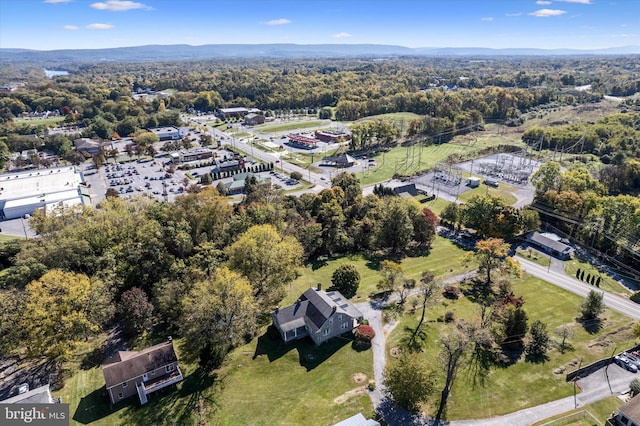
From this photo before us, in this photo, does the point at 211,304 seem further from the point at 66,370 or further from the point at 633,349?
the point at 633,349

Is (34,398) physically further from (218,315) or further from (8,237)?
(8,237)

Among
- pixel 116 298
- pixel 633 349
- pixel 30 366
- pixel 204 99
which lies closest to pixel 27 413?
pixel 30 366

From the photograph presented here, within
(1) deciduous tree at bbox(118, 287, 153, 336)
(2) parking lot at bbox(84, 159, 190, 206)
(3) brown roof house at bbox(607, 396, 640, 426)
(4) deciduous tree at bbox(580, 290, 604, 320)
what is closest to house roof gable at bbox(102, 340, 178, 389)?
(1) deciduous tree at bbox(118, 287, 153, 336)

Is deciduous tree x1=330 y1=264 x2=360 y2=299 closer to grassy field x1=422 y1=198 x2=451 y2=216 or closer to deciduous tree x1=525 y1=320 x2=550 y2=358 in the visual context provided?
deciduous tree x1=525 y1=320 x2=550 y2=358

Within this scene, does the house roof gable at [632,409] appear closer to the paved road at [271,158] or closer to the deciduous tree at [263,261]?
the deciduous tree at [263,261]

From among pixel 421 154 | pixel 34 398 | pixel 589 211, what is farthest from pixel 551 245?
pixel 34 398

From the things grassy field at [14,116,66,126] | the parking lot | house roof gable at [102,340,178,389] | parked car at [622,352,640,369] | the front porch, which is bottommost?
parked car at [622,352,640,369]
